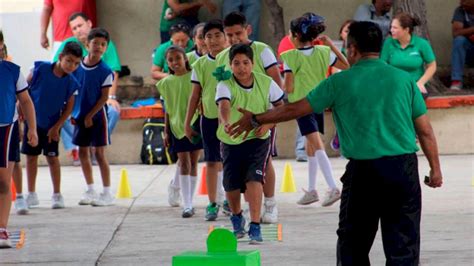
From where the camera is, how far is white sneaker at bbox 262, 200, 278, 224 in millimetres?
11453

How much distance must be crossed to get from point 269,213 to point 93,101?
2.65 m

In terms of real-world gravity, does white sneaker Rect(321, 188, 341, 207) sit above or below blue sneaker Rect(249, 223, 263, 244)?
below

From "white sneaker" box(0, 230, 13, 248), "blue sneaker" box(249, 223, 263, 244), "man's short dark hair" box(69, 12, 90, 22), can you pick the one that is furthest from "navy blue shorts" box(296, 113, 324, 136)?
"man's short dark hair" box(69, 12, 90, 22)

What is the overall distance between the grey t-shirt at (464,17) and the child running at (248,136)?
31.7 feet

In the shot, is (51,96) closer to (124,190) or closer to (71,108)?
(71,108)

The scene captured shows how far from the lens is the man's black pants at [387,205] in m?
7.42

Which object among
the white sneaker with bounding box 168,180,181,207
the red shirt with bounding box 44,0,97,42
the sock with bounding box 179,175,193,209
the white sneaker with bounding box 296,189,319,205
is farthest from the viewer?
the red shirt with bounding box 44,0,97,42

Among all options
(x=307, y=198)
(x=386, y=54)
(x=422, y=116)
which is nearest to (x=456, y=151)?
(x=386, y=54)

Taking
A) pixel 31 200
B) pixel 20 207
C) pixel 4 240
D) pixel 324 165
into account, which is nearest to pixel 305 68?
pixel 324 165

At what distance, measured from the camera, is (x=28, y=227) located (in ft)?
38.5

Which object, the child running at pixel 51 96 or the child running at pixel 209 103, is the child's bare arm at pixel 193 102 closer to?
the child running at pixel 209 103

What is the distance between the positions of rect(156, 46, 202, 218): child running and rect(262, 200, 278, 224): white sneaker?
0.98 meters

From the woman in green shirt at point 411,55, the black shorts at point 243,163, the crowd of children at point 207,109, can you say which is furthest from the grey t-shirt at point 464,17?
the black shorts at point 243,163

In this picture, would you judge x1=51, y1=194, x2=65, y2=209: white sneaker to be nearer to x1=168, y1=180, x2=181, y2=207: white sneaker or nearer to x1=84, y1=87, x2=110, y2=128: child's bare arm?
x1=84, y1=87, x2=110, y2=128: child's bare arm
